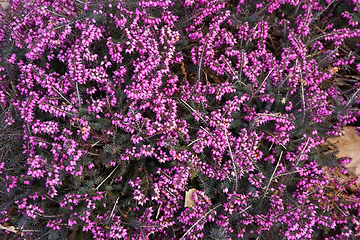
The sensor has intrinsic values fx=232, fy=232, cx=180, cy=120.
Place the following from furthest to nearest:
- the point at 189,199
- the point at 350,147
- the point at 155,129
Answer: the point at 350,147 < the point at 189,199 < the point at 155,129

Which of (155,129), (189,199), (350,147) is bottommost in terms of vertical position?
(189,199)

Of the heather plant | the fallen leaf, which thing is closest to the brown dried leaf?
the heather plant

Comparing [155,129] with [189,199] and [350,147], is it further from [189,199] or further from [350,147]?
[350,147]

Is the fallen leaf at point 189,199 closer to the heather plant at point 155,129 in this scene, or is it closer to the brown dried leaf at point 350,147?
the heather plant at point 155,129

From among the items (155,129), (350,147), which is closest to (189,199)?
(155,129)

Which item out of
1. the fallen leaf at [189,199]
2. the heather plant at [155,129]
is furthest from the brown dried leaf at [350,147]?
the fallen leaf at [189,199]

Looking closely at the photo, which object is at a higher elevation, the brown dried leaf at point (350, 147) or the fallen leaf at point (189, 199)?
the brown dried leaf at point (350, 147)

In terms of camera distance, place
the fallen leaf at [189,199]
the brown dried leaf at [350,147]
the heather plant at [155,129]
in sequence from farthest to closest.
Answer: the brown dried leaf at [350,147]
the fallen leaf at [189,199]
the heather plant at [155,129]

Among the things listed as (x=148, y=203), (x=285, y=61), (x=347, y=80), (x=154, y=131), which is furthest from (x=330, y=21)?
(x=148, y=203)

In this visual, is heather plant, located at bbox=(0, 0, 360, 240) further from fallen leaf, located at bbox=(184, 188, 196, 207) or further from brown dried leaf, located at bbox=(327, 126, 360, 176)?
brown dried leaf, located at bbox=(327, 126, 360, 176)
